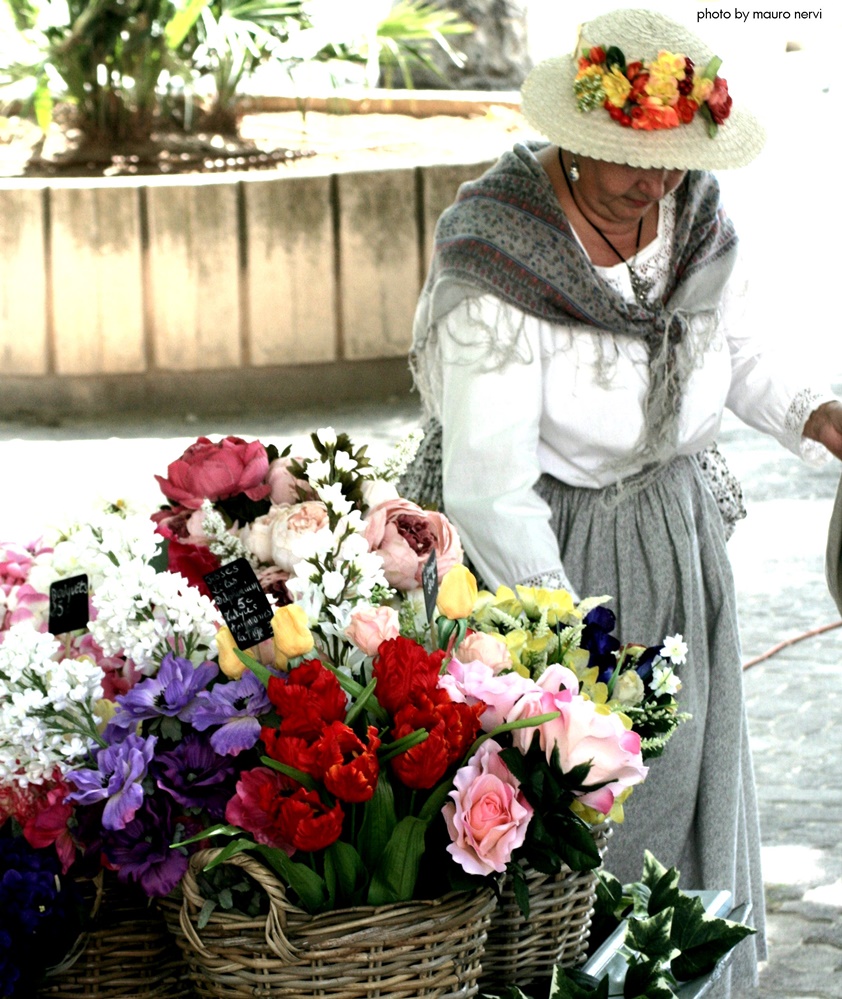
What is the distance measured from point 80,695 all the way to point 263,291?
17.2ft

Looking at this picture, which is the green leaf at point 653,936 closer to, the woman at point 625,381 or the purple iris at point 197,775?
the purple iris at point 197,775

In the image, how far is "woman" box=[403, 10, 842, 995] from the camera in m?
2.46

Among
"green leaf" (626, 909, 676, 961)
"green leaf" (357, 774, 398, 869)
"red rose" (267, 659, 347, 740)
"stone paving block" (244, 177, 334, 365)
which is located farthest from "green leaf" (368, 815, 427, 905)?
"stone paving block" (244, 177, 334, 365)

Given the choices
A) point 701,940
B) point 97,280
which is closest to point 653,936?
point 701,940

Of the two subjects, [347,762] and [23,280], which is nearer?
[347,762]

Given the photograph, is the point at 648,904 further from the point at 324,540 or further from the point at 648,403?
the point at 648,403

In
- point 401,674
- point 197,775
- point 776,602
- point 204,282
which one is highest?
point 401,674

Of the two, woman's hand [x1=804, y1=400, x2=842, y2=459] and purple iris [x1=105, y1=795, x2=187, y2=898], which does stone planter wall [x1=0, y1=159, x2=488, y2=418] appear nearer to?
woman's hand [x1=804, y1=400, x2=842, y2=459]

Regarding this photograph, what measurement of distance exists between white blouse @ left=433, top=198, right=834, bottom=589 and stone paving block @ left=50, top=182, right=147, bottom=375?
410cm

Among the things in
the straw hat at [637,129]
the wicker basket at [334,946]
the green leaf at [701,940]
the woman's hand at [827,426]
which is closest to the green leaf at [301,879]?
the wicker basket at [334,946]

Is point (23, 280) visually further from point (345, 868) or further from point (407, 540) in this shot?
point (345, 868)

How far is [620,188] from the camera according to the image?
251cm

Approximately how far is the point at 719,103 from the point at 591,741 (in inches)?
53.3

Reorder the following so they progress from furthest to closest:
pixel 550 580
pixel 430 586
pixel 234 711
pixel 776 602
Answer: pixel 776 602, pixel 550 580, pixel 430 586, pixel 234 711
